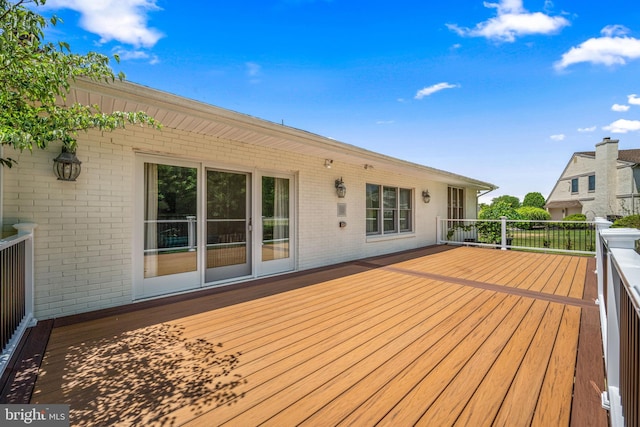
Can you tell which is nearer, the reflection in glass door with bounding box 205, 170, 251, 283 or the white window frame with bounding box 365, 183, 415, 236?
the reflection in glass door with bounding box 205, 170, 251, 283

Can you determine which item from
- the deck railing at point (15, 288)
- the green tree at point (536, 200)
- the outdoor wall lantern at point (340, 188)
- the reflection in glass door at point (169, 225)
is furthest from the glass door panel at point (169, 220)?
the green tree at point (536, 200)

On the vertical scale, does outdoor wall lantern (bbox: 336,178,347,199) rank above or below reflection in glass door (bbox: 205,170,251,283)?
above

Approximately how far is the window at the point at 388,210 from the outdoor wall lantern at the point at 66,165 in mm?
5685

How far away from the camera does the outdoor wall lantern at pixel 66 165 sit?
2.93m

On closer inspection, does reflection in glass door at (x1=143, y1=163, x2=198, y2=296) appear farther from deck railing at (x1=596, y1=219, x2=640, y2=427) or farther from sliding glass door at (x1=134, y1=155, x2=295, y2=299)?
deck railing at (x1=596, y1=219, x2=640, y2=427)

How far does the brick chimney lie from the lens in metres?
18.8

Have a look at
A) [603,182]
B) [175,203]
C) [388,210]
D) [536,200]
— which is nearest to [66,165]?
[175,203]

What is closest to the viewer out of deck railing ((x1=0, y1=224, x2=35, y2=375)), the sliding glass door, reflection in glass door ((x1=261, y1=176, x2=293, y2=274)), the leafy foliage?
deck railing ((x1=0, y1=224, x2=35, y2=375))

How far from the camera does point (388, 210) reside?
7.91m

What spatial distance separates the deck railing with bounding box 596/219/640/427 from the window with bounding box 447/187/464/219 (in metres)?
9.53

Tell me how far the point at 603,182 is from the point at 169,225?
86.7 feet

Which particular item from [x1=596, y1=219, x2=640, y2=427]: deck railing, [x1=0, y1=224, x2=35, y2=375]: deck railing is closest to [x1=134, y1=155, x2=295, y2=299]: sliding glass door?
[x1=0, y1=224, x2=35, y2=375]: deck railing

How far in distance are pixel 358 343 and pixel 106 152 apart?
11.5 ft

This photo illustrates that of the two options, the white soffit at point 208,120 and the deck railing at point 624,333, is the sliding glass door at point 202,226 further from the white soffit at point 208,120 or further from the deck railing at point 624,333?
the deck railing at point 624,333
